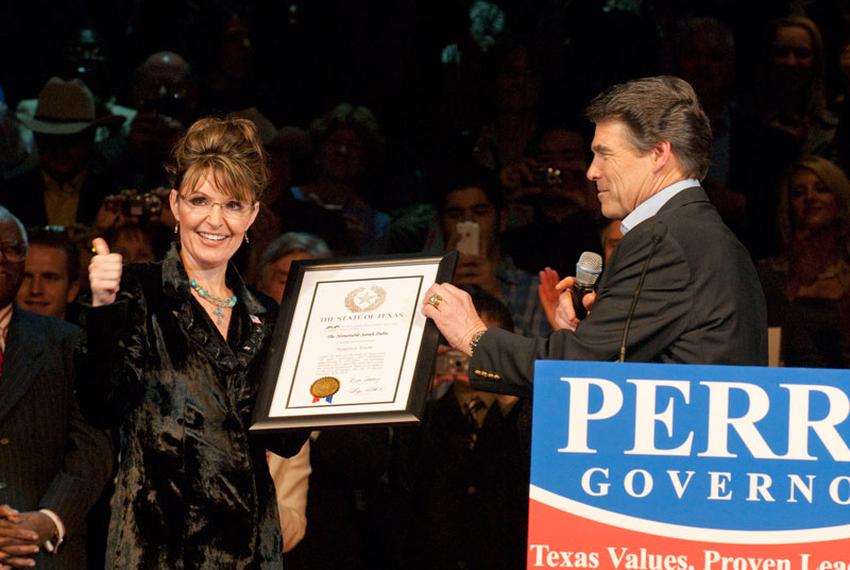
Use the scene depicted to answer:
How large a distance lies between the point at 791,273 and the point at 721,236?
252 centimetres

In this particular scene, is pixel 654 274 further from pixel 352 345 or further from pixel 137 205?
pixel 137 205

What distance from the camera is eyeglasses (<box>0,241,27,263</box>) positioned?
439 cm

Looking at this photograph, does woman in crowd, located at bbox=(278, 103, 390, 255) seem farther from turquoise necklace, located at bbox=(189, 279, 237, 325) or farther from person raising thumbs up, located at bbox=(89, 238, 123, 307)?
person raising thumbs up, located at bbox=(89, 238, 123, 307)

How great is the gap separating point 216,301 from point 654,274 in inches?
43.5

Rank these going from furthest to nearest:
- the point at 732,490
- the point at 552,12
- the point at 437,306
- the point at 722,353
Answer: the point at 552,12 < the point at 437,306 < the point at 722,353 < the point at 732,490

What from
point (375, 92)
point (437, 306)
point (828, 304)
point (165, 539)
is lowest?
point (165, 539)

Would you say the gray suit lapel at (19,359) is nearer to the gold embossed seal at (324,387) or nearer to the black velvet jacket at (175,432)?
the black velvet jacket at (175,432)

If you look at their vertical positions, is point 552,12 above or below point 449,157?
above

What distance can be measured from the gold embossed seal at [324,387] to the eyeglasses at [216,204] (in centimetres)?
44

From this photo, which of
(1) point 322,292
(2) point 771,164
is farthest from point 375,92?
(1) point 322,292

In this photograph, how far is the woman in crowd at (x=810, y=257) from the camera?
5.35 metres

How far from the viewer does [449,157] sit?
611 centimetres

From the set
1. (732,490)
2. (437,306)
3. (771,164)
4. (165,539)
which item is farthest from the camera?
(771,164)

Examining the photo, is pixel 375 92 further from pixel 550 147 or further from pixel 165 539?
pixel 165 539
